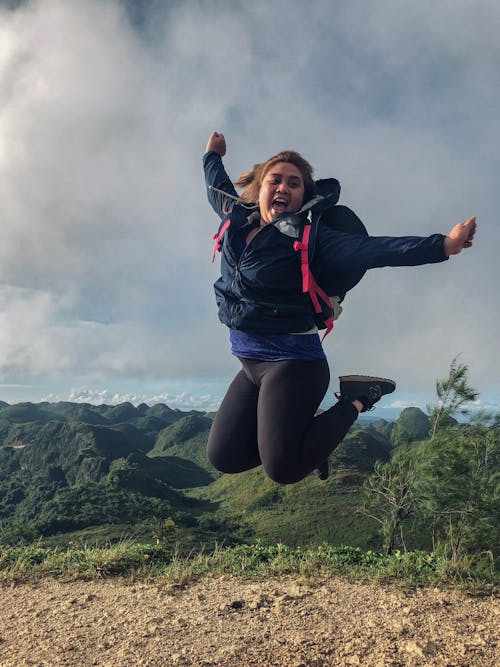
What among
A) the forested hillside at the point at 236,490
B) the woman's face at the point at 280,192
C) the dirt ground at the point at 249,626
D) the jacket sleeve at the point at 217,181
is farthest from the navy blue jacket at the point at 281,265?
the forested hillside at the point at 236,490

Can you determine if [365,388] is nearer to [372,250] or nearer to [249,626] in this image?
[372,250]

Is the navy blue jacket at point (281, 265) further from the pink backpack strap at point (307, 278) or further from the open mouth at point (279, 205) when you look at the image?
the open mouth at point (279, 205)

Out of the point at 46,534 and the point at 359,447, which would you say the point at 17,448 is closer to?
the point at 46,534

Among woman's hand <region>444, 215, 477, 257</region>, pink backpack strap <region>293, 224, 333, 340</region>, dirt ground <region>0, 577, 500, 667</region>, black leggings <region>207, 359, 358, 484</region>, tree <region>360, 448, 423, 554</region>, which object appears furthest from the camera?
tree <region>360, 448, 423, 554</region>

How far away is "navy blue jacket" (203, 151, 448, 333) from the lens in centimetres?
301

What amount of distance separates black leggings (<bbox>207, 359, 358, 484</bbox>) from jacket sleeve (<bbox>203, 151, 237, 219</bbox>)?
4.61 feet

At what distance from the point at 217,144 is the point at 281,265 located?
6.19 feet

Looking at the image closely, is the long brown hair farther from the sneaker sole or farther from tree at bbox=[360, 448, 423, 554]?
tree at bbox=[360, 448, 423, 554]

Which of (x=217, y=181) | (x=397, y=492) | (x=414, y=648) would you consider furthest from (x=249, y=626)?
(x=397, y=492)

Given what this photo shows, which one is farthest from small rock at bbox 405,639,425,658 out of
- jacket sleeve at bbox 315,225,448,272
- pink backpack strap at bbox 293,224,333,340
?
jacket sleeve at bbox 315,225,448,272

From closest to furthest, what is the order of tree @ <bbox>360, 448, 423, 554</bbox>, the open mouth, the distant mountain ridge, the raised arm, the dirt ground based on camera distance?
the open mouth → the dirt ground → the raised arm → tree @ <bbox>360, 448, 423, 554</bbox> → the distant mountain ridge

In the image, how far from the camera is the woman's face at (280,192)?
11.5 ft

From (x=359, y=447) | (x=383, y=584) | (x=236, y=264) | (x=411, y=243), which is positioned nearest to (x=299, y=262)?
(x=236, y=264)

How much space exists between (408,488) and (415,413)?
537 feet
